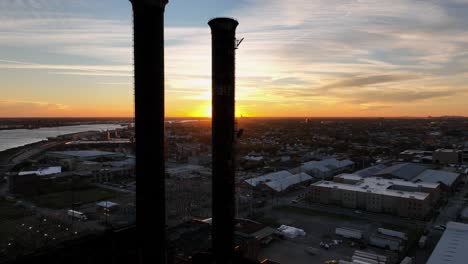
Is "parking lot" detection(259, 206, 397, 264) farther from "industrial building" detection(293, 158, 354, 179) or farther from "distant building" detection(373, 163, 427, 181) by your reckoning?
"industrial building" detection(293, 158, 354, 179)

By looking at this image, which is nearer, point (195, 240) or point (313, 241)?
point (195, 240)

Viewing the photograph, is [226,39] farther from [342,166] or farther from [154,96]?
[342,166]

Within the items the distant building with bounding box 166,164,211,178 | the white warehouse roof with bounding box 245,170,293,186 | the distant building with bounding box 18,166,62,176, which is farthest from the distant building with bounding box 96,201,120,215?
the distant building with bounding box 18,166,62,176

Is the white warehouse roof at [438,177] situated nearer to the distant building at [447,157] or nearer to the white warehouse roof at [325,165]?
the white warehouse roof at [325,165]

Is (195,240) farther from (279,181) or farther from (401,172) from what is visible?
(401,172)

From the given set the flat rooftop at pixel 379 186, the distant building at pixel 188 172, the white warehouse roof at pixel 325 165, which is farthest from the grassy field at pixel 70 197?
the white warehouse roof at pixel 325 165

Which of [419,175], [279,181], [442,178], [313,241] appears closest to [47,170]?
[279,181]
